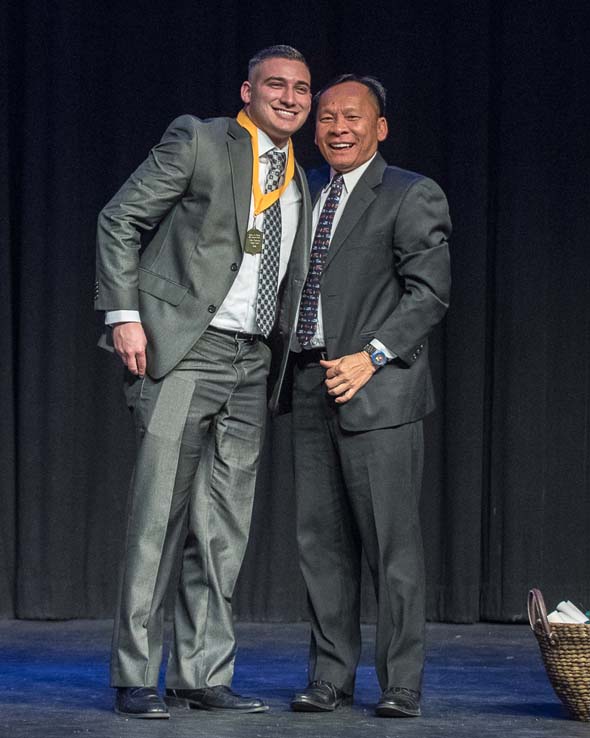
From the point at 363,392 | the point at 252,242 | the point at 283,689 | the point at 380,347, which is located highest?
the point at 252,242

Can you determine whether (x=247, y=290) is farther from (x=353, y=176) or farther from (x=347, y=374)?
(x=353, y=176)

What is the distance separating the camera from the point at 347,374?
320 centimetres

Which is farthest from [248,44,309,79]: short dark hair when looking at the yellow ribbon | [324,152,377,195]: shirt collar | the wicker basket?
the wicker basket

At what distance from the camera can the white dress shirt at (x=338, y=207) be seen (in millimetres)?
3246

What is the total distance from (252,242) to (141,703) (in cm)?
114

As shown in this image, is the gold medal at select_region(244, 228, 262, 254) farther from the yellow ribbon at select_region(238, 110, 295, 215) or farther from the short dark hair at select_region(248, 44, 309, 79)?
the short dark hair at select_region(248, 44, 309, 79)

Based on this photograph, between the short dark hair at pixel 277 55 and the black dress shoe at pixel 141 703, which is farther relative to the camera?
the short dark hair at pixel 277 55

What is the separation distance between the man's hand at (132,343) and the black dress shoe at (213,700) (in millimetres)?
817

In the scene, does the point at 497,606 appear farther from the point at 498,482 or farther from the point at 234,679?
the point at 234,679

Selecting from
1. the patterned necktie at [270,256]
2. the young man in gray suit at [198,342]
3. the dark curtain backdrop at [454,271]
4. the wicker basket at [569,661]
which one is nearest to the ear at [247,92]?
the young man in gray suit at [198,342]

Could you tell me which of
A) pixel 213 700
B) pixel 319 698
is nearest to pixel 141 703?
pixel 213 700

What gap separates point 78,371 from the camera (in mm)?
4941

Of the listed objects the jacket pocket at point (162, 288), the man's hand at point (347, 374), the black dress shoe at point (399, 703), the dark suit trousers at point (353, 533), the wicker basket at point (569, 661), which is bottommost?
the black dress shoe at point (399, 703)

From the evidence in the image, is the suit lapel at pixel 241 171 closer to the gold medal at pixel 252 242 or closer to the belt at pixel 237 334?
the gold medal at pixel 252 242
